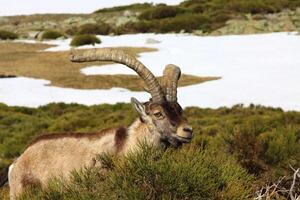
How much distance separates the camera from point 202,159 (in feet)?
18.5

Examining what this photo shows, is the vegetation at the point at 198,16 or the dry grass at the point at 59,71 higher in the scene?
the vegetation at the point at 198,16

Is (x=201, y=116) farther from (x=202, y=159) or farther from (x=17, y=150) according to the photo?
(x=202, y=159)

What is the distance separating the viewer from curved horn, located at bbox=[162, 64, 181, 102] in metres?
7.50

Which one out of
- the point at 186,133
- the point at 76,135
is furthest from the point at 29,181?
the point at 186,133

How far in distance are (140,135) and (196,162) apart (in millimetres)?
2120

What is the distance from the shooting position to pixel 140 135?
24.6ft

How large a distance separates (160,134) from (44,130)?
11916 mm

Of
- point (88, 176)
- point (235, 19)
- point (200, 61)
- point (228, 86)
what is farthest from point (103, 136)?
point (235, 19)

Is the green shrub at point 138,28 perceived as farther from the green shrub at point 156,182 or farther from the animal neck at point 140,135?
the green shrub at point 156,182

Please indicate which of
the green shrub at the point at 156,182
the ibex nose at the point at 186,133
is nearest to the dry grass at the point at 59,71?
the ibex nose at the point at 186,133

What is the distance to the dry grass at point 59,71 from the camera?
2783 cm

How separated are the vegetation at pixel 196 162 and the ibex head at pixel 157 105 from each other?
12.0 inches

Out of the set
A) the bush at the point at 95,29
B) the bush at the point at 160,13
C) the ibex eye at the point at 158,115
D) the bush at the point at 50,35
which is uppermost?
the ibex eye at the point at 158,115

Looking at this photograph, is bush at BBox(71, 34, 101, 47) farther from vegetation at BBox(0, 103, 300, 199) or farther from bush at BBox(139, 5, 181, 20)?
vegetation at BBox(0, 103, 300, 199)
